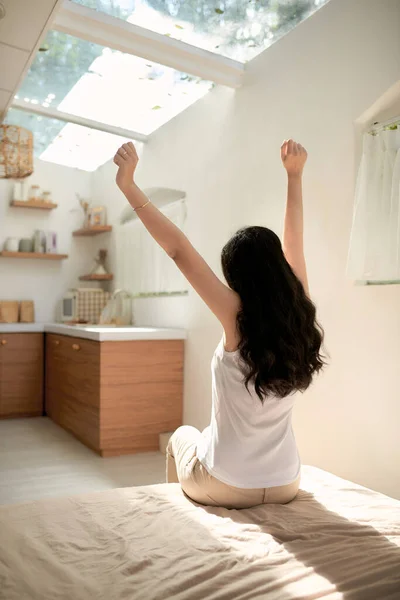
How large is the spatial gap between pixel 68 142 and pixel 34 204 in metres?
0.68

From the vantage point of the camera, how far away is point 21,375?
4.93 metres

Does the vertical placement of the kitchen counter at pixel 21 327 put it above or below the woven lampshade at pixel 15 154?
below

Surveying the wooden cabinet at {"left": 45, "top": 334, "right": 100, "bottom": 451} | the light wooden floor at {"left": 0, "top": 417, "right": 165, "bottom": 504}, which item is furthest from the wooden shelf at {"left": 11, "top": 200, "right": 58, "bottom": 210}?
the light wooden floor at {"left": 0, "top": 417, "right": 165, "bottom": 504}

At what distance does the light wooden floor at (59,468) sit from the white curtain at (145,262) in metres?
1.27

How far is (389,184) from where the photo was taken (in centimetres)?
216

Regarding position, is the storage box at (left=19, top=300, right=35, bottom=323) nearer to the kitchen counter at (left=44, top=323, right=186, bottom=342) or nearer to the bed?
the kitchen counter at (left=44, top=323, right=186, bottom=342)

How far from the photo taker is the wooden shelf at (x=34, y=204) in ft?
17.4

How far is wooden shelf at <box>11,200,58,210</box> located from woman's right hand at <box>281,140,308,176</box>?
3912 millimetres

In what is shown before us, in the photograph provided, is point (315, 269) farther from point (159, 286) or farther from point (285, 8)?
point (159, 286)

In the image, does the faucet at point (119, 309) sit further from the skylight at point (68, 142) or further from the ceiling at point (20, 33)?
the ceiling at point (20, 33)

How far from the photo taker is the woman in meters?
1.51

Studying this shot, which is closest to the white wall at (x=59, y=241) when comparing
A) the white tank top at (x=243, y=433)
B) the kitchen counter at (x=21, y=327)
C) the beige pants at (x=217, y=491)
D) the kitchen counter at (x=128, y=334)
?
the kitchen counter at (x=21, y=327)

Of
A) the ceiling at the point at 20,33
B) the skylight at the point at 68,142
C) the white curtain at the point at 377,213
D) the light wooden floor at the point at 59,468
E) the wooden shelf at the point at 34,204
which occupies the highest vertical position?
the skylight at the point at 68,142

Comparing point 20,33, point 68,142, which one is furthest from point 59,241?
point 20,33
